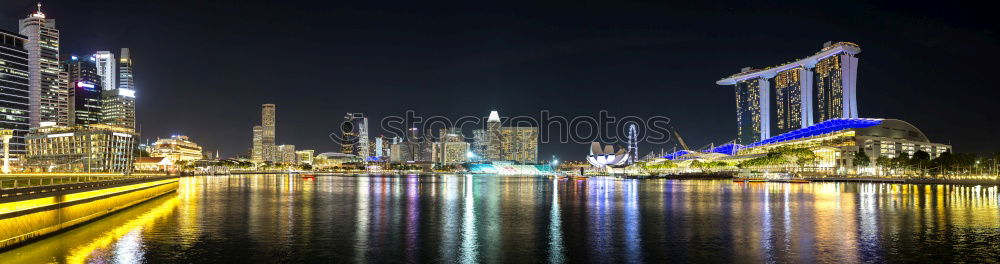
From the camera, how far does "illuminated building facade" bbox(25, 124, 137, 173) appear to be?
145000 mm

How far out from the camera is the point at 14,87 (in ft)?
565

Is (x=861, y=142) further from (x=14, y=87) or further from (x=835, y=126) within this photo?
(x=14, y=87)

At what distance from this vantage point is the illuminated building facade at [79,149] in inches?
5709

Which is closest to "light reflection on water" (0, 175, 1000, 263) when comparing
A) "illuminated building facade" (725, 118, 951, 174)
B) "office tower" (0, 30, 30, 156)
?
"illuminated building facade" (725, 118, 951, 174)

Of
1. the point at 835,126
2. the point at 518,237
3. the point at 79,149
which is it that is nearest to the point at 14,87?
the point at 79,149

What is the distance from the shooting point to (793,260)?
1756 centimetres

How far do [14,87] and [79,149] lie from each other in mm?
42354

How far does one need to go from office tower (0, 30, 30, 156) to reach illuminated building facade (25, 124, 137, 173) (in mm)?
16834

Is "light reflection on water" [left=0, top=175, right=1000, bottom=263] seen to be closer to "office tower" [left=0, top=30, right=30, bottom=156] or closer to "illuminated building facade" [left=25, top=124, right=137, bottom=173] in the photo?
"illuminated building facade" [left=25, top=124, right=137, bottom=173]

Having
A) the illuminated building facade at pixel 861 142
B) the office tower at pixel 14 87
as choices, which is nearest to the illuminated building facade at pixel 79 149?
the office tower at pixel 14 87

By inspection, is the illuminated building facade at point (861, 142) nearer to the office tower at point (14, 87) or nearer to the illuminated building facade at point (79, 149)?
the illuminated building facade at point (79, 149)

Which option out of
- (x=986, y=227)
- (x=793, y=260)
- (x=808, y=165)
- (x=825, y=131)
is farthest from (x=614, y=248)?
(x=825, y=131)

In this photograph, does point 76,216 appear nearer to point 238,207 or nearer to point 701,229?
point 238,207

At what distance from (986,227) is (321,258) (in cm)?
2488
